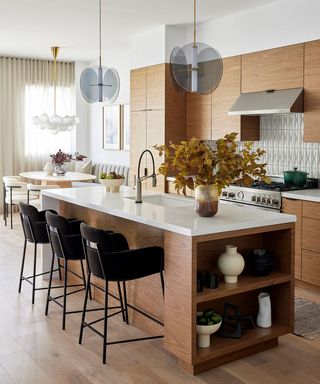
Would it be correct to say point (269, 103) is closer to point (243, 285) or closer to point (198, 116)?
point (198, 116)

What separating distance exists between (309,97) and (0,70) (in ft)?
19.7

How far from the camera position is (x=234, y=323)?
3.38 m

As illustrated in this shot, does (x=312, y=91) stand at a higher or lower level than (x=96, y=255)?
higher

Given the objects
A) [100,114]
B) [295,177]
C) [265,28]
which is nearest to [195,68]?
[295,177]


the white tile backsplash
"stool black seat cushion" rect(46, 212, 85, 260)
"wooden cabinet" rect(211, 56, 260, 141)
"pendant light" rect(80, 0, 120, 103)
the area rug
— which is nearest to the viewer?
the area rug

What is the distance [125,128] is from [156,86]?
217 centimetres

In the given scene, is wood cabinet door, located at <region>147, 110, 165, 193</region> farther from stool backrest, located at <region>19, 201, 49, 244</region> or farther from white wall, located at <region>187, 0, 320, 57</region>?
stool backrest, located at <region>19, 201, 49, 244</region>

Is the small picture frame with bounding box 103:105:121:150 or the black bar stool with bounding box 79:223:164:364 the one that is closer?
the black bar stool with bounding box 79:223:164:364

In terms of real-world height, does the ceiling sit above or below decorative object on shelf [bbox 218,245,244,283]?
above

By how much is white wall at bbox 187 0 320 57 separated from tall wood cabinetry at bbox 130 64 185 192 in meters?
0.77

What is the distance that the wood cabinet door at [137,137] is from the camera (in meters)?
7.05

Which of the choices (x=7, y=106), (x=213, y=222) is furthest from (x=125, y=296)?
(x=7, y=106)

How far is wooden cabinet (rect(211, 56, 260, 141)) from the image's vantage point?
19.1ft

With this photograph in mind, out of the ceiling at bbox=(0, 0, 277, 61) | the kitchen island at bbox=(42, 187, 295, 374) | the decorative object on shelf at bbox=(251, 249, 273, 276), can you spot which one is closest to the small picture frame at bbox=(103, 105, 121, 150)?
the ceiling at bbox=(0, 0, 277, 61)
